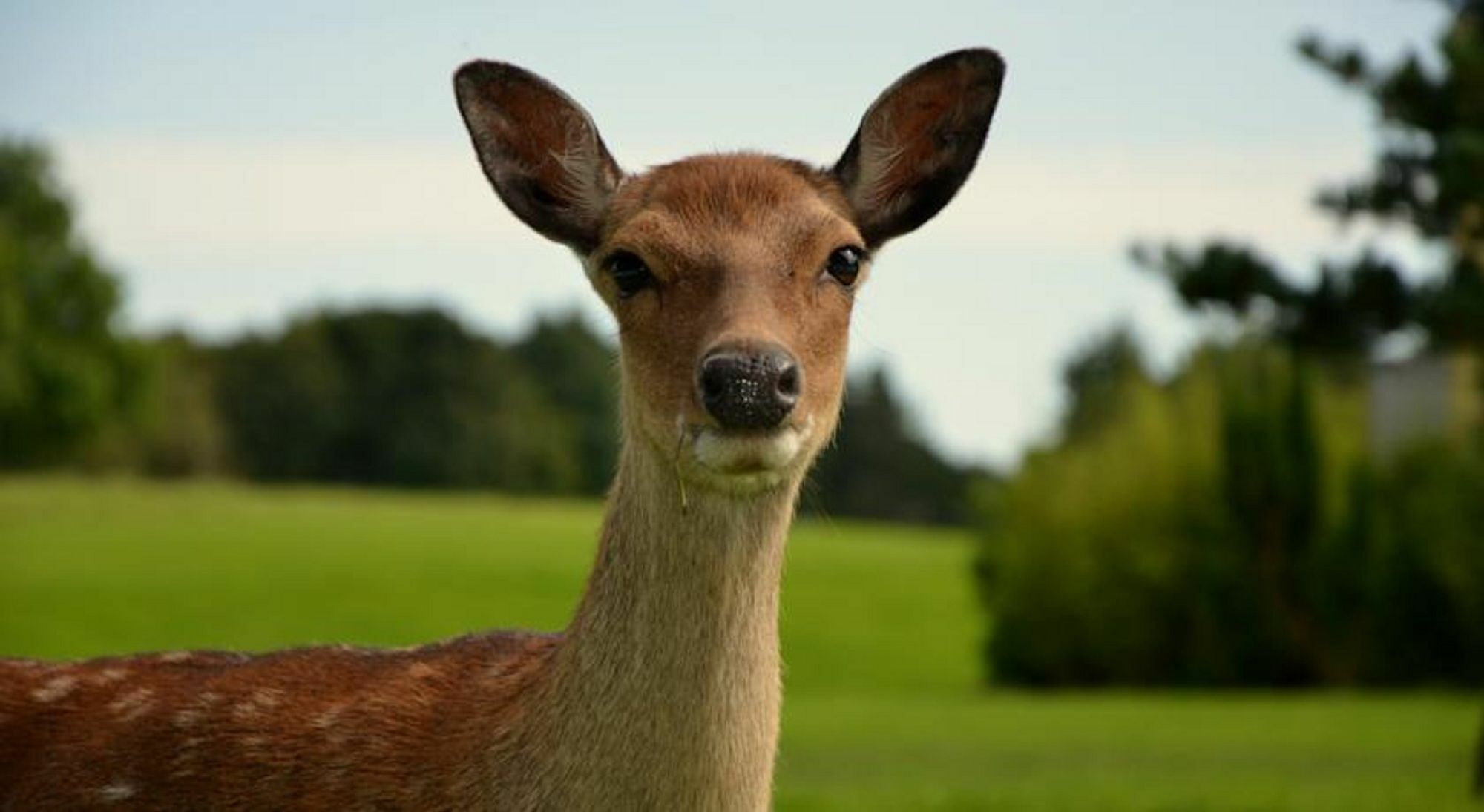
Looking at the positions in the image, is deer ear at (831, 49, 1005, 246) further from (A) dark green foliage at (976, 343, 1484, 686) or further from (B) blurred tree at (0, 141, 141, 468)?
(B) blurred tree at (0, 141, 141, 468)

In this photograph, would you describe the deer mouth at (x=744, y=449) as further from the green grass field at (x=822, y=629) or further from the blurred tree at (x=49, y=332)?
the blurred tree at (x=49, y=332)

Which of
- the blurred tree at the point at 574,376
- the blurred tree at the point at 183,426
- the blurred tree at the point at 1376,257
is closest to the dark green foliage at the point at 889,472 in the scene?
the blurred tree at the point at 574,376

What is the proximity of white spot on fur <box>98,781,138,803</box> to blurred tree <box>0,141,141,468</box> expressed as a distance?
221 ft

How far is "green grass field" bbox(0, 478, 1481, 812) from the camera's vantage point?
68.4 feet

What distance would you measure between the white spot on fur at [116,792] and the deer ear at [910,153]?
2.38 meters

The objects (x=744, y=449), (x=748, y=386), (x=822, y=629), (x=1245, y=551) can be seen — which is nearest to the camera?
(x=748, y=386)

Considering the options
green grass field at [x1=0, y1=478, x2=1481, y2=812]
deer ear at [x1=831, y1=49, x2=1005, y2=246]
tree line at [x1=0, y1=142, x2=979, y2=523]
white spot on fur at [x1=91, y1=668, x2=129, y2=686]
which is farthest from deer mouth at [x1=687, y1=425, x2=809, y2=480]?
tree line at [x1=0, y1=142, x2=979, y2=523]

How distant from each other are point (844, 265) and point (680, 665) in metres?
1.08

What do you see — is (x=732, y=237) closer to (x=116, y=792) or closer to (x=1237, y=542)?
(x=116, y=792)

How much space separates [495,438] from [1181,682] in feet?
143

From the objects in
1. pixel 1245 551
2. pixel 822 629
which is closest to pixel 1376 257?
pixel 1245 551

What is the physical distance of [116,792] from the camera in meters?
5.97

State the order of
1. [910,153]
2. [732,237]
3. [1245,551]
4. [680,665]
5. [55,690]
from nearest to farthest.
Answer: [680,665]
[732,237]
[910,153]
[55,690]
[1245,551]

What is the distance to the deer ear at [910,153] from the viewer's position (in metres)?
6.12
